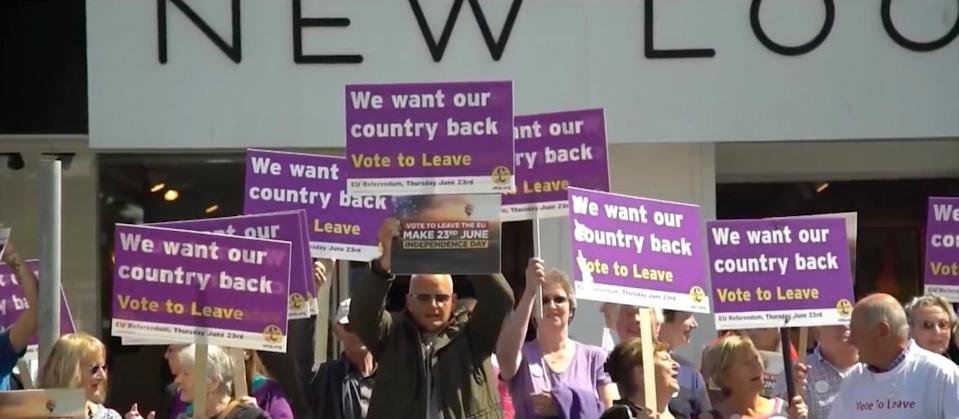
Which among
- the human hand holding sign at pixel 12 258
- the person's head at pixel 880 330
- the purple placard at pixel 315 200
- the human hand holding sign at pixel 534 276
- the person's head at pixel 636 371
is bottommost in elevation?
the person's head at pixel 636 371

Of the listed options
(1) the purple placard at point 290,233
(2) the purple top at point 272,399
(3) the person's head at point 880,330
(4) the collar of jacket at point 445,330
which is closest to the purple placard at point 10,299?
(1) the purple placard at point 290,233

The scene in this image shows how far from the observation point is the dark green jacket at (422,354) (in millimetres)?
6434

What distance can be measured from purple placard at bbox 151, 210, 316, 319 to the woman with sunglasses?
883 millimetres

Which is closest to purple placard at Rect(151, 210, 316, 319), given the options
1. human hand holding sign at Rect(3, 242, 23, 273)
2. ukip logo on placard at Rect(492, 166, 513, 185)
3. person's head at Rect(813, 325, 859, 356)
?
ukip logo on placard at Rect(492, 166, 513, 185)

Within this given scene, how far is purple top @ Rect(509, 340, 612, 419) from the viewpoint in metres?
6.80

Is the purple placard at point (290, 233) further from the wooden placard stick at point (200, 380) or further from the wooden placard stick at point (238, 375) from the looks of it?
the wooden placard stick at point (200, 380)

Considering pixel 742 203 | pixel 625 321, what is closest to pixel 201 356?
pixel 625 321

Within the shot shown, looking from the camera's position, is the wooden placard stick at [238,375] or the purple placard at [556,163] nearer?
the wooden placard stick at [238,375]

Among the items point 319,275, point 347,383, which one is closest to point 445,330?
point 347,383

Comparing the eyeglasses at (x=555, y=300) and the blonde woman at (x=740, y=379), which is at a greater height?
the eyeglasses at (x=555, y=300)

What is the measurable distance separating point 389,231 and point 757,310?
64.2 inches

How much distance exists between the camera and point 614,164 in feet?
37.1

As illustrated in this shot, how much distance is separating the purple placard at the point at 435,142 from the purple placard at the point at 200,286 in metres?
0.65

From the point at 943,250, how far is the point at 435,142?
109 inches
